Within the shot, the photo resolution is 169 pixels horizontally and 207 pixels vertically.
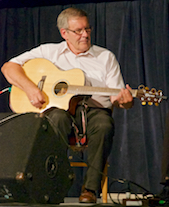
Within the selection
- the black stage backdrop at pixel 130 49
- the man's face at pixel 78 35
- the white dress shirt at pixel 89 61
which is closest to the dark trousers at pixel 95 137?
the white dress shirt at pixel 89 61

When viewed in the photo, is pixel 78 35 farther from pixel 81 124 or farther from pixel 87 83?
pixel 81 124

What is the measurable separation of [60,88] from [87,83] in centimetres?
21

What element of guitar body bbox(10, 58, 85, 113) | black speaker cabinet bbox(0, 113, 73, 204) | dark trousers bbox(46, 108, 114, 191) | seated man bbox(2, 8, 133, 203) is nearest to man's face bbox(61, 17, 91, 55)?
seated man bbox(2, 8, 133, 203)

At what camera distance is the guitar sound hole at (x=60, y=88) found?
71.1 inches

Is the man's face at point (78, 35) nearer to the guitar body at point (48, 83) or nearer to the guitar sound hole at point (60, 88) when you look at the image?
the guitar body at point (48, 83)

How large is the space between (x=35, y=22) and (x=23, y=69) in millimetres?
903

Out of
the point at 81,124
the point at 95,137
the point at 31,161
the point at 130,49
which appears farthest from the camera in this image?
the point at 130,49

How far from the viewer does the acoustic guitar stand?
173cm

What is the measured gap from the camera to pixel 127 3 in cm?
249

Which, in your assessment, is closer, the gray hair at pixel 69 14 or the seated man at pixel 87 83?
the seated man at pixel 87 83

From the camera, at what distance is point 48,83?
1.82 meters

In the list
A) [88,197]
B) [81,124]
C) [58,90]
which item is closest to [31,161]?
[88,197]

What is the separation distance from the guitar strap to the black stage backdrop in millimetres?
744

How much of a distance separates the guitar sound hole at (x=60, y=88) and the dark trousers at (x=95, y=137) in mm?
162
